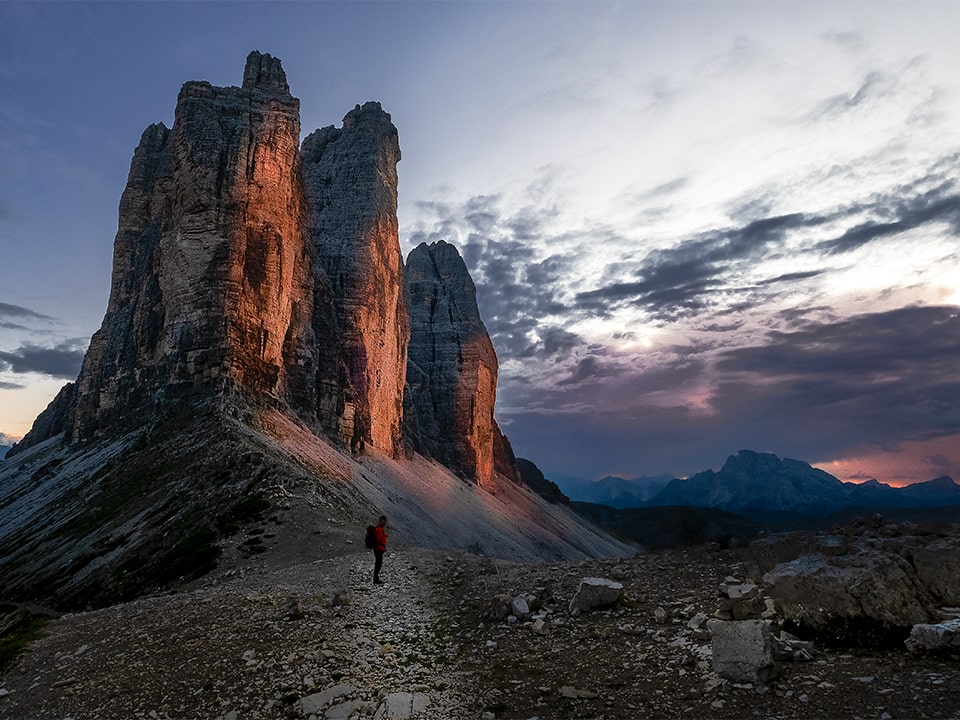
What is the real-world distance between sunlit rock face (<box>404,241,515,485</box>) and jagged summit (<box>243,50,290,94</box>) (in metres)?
50.2

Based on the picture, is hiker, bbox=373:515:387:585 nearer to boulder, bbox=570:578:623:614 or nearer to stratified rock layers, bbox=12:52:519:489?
boulder, bbox=570:578:623:614

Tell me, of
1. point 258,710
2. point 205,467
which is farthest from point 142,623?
point 205,467

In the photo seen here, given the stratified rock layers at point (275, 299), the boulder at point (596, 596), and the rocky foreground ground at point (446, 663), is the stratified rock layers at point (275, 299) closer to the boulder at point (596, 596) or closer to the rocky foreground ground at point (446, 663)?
the rocky foreground ground at point (446, 663)

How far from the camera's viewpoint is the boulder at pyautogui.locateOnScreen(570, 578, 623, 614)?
635 inches

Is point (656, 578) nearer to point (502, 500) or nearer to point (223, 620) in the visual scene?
point (223, 620)

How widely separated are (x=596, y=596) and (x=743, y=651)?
210 inches

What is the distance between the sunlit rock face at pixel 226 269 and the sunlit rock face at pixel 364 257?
11.3 m

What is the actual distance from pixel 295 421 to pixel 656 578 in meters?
64.3

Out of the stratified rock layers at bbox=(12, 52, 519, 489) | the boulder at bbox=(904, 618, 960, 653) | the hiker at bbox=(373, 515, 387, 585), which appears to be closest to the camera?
the boulder at bbox=(904, 618, 960, 653)

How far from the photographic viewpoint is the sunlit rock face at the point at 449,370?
130 metres

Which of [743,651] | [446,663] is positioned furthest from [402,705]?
[743,651]

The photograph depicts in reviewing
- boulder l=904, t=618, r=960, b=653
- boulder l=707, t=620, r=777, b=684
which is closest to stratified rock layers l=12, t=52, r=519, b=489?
boulder l=707, t=620, r=777, b=684

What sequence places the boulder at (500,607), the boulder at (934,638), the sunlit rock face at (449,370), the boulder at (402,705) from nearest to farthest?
the boulder at (934,638)
the boulder at (402,705)
the boulder at (500,607)
the sunlit rock face at (449,370)

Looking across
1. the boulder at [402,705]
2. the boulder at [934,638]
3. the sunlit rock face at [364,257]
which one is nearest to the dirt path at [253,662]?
the boulder at [402,705]
